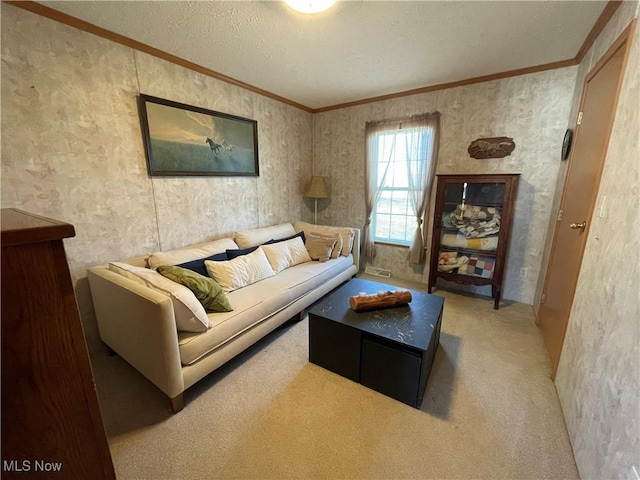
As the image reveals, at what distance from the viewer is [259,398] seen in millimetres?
1648

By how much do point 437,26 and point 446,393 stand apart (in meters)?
2.44

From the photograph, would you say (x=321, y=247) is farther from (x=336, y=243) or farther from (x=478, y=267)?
(x=478, y=267)

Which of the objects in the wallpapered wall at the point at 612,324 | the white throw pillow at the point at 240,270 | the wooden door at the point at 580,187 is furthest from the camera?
the white throw pillow at the point at 240,270

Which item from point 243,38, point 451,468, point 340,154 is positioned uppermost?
point 243,38

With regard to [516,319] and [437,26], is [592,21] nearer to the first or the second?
[437,26]

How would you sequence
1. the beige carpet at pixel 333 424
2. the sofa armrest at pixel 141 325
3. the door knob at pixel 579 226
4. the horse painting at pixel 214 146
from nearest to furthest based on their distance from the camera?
the beige carpet at pixel 333 424
the sofa armrest at pixel 141 325
the door knob at pixel 579 226
the horse painting at pixel 214 146

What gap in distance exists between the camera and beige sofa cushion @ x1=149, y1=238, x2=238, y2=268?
2.05 meters

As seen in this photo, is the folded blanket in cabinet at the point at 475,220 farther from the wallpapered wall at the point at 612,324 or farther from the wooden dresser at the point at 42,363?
the wooden dresser at the point at 42,363

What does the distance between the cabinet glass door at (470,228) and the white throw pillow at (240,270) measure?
1.93m

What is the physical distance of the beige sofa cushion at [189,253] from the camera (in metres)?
2.05

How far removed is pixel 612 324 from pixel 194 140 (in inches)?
120

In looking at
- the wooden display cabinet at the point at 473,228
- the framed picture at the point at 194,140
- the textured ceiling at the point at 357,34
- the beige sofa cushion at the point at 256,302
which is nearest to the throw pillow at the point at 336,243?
the beige sofa cushion at the point at 256,302

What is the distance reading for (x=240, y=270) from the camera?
90.0 inches

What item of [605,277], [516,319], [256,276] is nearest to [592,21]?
[605,277]
